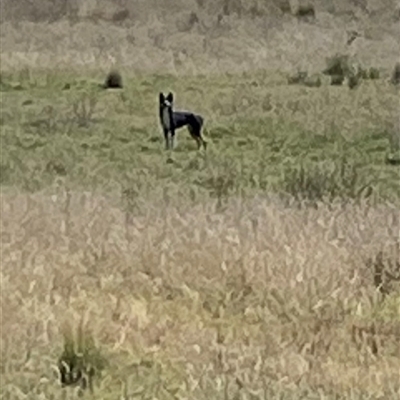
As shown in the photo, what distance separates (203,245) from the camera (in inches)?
340

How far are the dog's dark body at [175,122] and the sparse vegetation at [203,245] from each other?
10cm

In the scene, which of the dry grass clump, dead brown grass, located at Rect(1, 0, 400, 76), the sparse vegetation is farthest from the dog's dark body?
dead brown grass, located at Rect(1, 0, 400, 76)

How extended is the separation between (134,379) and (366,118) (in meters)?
9.71

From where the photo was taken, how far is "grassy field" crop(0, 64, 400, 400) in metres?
6.70

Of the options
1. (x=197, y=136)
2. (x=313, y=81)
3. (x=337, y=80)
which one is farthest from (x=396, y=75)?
(x=197, y=136)

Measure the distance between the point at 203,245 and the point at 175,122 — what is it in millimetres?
6421

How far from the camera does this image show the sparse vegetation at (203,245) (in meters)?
6.74

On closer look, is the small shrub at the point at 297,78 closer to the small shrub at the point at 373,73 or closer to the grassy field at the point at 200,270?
the small shrub at the point at 373,73

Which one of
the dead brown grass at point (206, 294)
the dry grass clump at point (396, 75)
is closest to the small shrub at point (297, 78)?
the dry grass clump at point (396, 75)

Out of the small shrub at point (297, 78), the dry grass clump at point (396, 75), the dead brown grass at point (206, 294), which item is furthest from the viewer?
the small shrub at point (297, 78)

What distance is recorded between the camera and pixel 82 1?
997 inches

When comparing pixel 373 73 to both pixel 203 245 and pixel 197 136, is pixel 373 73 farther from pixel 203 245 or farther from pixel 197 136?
pixel 203 245

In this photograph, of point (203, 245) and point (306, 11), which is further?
point (306, 11)

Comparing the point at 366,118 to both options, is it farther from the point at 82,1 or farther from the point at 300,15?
the point at 82,1
